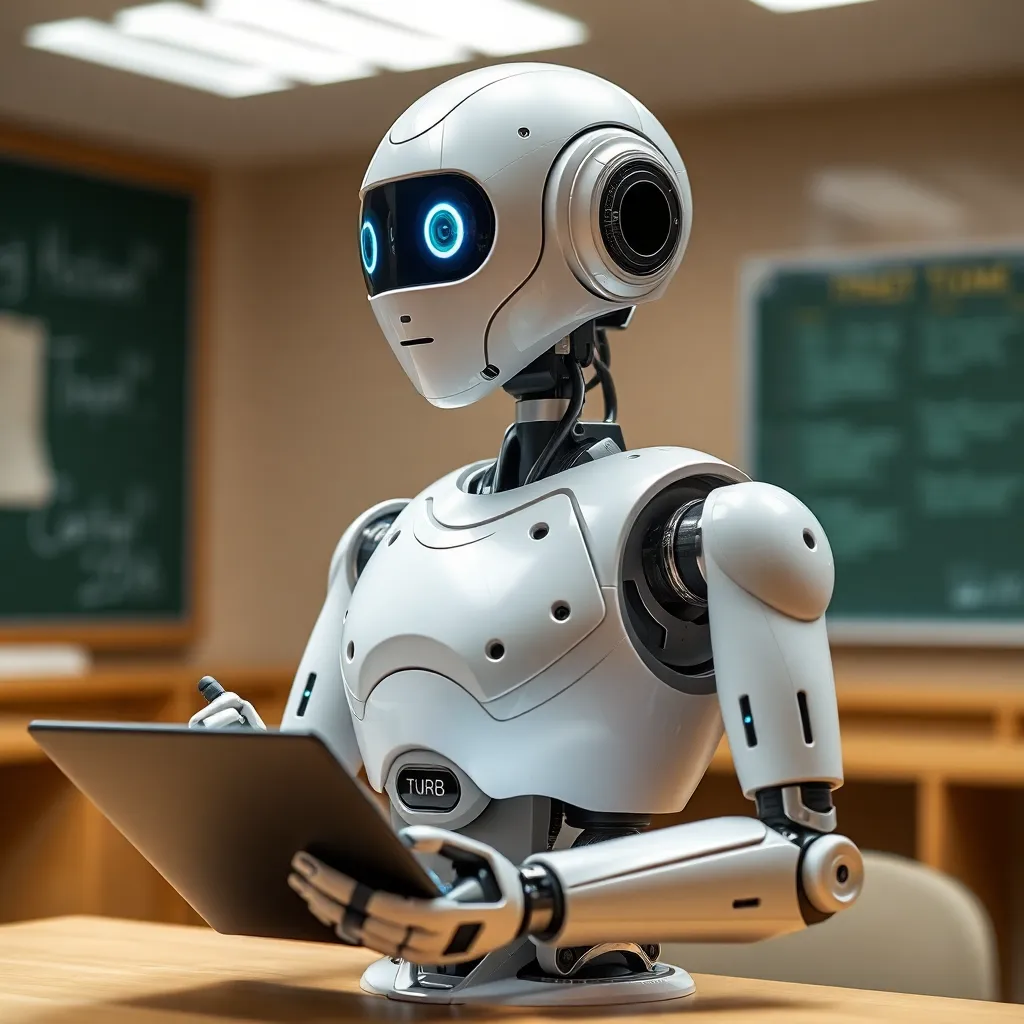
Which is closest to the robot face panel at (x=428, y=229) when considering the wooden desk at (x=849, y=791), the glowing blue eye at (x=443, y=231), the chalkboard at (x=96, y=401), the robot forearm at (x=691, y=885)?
the glowing blue eye at (x=443, y=231)

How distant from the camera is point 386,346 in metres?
4.36

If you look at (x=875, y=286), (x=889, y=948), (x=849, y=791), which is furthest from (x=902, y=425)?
(x=889, y=948)

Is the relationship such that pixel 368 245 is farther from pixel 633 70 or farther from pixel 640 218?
pixel 633 70

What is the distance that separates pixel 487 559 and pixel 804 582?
212 millimetres

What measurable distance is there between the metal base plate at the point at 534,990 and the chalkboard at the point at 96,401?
9.61 ft

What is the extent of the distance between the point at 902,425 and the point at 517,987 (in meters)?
2.72

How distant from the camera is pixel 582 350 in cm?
128

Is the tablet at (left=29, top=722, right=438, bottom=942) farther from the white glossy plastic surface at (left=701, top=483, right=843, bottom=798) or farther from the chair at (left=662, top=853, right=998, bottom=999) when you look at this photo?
the chair at (left=662, top=853, right=998, bottom=999)

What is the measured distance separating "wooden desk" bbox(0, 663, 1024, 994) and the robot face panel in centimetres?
121

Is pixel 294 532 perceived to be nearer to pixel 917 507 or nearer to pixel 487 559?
pixel 917 507

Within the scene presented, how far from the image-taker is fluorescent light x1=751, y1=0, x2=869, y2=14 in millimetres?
3076

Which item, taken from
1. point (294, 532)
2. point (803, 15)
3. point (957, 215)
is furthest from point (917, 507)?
point (294, 532)

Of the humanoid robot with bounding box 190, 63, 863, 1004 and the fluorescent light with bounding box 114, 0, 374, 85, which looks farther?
the fluorescent light with bounding box 114, 0, 374, 85

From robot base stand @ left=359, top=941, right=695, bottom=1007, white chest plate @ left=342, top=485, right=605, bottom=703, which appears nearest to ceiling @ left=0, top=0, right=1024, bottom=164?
white chest plate @ left=342, top=485, right=605, bottom=703
